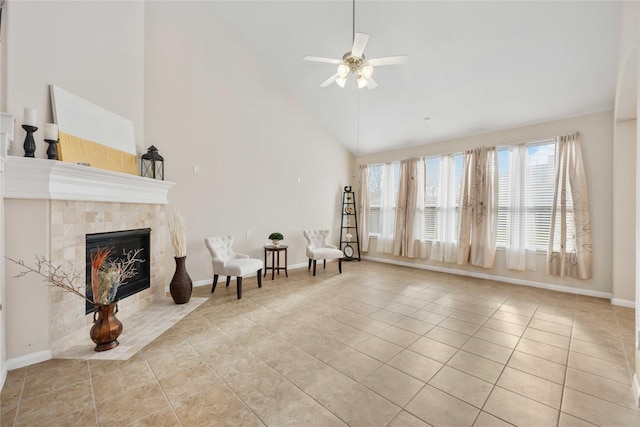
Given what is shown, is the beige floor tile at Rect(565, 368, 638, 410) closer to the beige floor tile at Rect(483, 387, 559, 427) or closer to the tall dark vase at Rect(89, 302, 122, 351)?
the beige floor tile at Rect(483, 387, 559, 427)

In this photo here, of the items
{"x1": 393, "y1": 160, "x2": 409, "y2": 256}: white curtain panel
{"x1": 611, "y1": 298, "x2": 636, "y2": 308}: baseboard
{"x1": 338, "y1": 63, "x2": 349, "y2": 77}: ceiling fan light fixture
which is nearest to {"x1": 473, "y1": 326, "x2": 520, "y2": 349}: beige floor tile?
{"x1": 611, "y1": 298, "x2": 636, "y2": 308}: baseboard

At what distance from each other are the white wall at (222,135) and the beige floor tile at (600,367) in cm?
437

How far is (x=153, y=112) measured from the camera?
3.62 m

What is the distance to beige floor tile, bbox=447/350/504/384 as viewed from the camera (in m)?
1.99

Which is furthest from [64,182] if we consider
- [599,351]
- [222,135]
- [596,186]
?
[596,186]

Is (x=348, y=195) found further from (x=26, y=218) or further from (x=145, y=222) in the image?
(x=26, y=218)

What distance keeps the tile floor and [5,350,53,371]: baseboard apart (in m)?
0.07

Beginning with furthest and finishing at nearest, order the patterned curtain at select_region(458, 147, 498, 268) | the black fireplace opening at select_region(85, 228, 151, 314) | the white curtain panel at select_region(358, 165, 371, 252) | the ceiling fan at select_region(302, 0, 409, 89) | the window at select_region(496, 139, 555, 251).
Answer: the white curtain panel at select_region(358, 165, 371, 252) < the patterned curtain at select_region(458, 147, 498, 268) < the window at select_region(496, 139, 555, 251) < the ceiling fan at select_region(302, 0, 409, 89) < the black fireplace opening at select_region(85, 228, 151, 314)

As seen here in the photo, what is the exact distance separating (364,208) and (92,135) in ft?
17.9

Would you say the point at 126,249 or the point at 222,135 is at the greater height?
the point at 222,135

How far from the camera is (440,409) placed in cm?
163

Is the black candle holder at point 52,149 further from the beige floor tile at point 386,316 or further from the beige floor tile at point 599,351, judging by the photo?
the beige floor tile at point 599,351

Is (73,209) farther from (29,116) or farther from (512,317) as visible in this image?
(512,317)

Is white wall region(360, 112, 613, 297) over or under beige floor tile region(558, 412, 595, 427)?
over
